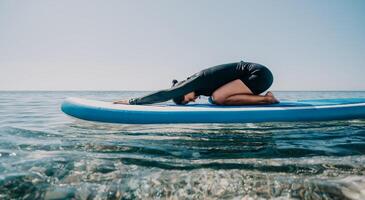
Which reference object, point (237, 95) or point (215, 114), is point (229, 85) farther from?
point (215, 114)

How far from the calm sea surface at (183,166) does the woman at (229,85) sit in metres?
1.16

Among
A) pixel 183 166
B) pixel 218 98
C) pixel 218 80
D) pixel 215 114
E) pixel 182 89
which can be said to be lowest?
pixel 183 166

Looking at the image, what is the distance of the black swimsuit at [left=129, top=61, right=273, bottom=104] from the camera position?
180 inches

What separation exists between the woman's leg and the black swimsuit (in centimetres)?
8

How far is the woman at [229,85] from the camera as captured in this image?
4.62 meters

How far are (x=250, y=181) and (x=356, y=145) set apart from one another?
1.78 meters

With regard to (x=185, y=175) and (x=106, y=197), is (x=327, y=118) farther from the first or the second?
(x=106, y=197)

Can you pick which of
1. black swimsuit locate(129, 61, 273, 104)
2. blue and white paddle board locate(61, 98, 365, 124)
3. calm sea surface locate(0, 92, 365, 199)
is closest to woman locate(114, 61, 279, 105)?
black swimsuit locate(129, 61, 273, 104)

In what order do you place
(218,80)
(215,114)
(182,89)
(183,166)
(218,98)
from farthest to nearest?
(218,98), (218,80), (182,89), (215,114), (183,166)

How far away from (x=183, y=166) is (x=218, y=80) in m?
2.71

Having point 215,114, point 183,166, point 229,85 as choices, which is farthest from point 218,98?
point 183,166

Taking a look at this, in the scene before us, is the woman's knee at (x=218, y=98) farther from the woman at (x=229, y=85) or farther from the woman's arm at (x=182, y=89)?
the woman's arm at (x=182, y=89)

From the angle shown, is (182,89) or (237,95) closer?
(182,89)

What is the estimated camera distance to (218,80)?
4.71m
